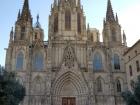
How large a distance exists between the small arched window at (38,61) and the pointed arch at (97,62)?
10.2 metres

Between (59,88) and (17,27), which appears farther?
(17,27)

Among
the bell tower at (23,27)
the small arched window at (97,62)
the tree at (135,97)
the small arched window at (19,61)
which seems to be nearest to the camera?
the tree at (135,97)

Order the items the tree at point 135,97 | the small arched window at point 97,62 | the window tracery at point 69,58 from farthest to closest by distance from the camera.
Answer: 1. the small arched window at point 97,62
2. the window tracery at point 69,58
3. the tree at point 135,97

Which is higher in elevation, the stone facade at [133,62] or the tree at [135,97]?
the stone facade at [133,62]

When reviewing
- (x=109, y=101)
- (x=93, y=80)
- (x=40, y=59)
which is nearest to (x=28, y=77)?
(x=40, y=59)

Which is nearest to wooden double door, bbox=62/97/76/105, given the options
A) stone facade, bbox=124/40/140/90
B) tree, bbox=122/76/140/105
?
stone facade, bbox=124/40/140/90

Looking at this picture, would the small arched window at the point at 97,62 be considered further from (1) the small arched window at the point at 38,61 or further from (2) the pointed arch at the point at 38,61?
(1) the small arched window at the point at 38,61

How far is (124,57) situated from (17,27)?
21.6 m

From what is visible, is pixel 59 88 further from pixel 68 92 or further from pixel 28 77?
pixel 28 77

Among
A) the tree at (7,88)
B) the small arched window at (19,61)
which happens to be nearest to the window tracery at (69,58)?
the small arched window at (19,61)

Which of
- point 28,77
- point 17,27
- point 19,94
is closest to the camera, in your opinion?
point 19,94

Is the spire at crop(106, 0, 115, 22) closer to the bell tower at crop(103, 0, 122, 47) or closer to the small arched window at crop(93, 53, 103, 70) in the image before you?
the bell tower at crop(103, 0, 122, 47)

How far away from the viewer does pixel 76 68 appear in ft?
159

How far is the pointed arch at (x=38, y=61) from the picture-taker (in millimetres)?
49062
